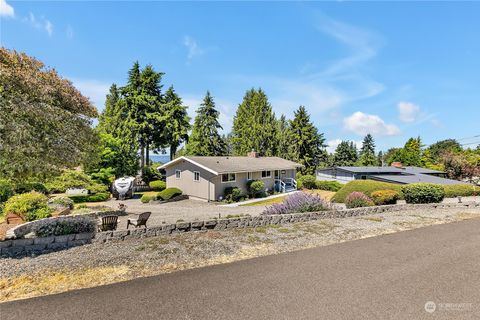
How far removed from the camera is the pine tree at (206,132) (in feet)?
145

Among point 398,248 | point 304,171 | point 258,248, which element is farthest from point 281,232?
point 304,171

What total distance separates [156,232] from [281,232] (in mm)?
5152

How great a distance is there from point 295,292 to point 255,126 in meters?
43.0

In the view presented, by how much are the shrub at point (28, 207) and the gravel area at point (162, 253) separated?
5229 millimetres

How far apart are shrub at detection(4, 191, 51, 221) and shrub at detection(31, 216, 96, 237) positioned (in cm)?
377

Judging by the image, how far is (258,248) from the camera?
9.09m

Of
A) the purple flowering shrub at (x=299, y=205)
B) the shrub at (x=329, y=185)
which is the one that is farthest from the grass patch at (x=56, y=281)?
the shrub at (x=329, y=185)

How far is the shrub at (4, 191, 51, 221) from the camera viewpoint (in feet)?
38.9

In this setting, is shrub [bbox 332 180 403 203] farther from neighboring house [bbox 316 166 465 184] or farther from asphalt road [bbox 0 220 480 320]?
asphalt road [bbox 0 220 480 320]

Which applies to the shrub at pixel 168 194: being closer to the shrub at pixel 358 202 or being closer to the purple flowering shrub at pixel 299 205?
the purple flowering shrub at pixel 299 205

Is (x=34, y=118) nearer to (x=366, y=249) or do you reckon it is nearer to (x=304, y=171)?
(x=366, y=249)

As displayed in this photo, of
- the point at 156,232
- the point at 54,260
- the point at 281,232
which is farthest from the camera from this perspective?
the point at 281,232

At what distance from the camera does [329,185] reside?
116ft

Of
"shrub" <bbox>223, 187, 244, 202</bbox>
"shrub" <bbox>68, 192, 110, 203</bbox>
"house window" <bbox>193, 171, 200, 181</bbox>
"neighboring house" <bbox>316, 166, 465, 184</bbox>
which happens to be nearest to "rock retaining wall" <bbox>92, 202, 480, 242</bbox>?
"shrub" <bbox>223, 187, 244, 202</bbox>
